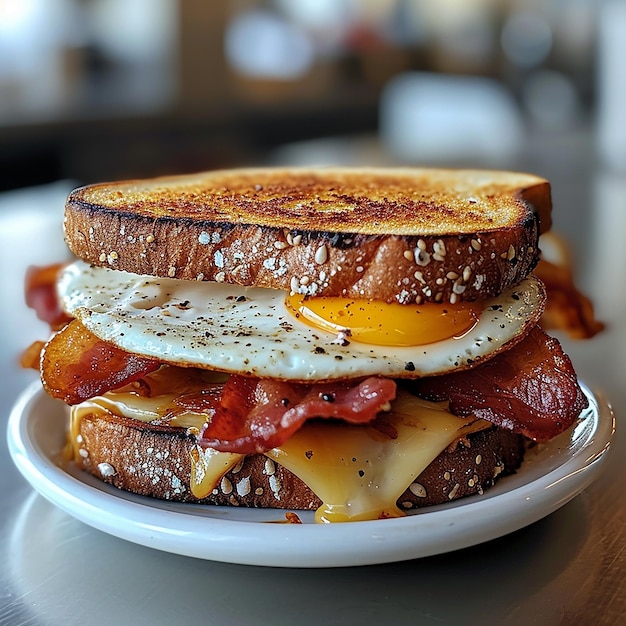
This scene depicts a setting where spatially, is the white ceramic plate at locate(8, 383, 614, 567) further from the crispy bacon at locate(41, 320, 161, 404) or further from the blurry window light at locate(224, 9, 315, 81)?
the blurry window light at locate(224, 9, 315, 81)

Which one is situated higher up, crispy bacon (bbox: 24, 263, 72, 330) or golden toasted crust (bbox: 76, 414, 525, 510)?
crispy bacon (bbox: 24, 263, 72, 330)

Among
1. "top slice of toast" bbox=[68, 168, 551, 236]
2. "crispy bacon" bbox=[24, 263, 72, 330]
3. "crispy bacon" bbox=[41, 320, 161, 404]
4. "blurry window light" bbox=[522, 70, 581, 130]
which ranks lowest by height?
"blurry window light" bbox=[522, 70, 581, 130]

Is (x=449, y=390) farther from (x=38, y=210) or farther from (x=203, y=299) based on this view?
(x=38, y=210)

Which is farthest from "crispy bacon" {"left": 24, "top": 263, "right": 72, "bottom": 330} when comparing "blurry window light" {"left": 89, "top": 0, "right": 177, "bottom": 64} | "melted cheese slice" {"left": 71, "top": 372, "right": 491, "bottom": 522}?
"blurry window light" {"left": 89, "top": 0, "right": 177, "bottom": 64}

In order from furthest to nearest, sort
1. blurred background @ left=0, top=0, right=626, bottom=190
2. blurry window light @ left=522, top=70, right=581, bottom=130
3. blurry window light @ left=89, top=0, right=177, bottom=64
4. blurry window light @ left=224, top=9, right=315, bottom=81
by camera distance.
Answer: blurry window light @ left=224, top=9, right=315, bottom=81 < blurry window light @ left=522, top=70, right=581, bottom=130 < blurry window light @ left=89, top=0, right=177, bottom=64 < blurred background @ left=0, top=0, right=626, bottom=190

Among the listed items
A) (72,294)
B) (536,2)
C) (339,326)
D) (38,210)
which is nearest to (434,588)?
(339,326)

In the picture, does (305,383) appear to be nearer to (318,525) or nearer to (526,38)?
(318,525)

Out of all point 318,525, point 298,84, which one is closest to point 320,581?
point 318,525

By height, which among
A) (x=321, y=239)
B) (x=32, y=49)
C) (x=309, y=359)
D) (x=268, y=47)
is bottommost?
(x=268, y=47)
